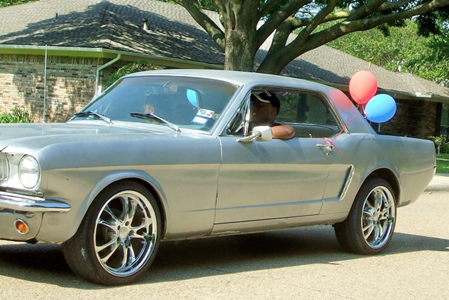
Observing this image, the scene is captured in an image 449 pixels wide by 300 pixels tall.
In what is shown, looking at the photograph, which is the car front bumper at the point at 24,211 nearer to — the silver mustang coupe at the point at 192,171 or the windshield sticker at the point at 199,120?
the silver mustang coupe at the point at 192,171

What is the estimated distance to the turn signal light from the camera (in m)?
4.92

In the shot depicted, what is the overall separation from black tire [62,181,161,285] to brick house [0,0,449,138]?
12542 mm

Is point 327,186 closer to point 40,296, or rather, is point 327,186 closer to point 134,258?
point 134,258

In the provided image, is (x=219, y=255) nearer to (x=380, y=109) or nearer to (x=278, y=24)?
(x=380, y=109)

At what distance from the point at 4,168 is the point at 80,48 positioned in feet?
49.4

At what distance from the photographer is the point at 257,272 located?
6.30m

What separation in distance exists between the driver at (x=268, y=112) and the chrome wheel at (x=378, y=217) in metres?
1.32

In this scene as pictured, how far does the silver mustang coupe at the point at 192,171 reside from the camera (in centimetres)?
501

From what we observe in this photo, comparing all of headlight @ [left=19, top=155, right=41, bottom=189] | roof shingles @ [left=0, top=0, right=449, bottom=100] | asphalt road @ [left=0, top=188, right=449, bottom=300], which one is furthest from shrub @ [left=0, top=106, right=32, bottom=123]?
headlight @ [left=19, top=155, right=41, bottom=189]

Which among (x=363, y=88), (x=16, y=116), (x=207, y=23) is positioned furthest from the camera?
(x=16, y=116)

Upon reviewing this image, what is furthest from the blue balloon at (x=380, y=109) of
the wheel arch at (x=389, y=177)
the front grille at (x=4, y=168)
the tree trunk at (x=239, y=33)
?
the tree trunk at (x=239, y=33)

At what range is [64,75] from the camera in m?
20.9

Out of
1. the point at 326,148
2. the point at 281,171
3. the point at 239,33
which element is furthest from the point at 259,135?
the point at 239,33

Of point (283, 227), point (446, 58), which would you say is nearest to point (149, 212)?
point (283, 227)
